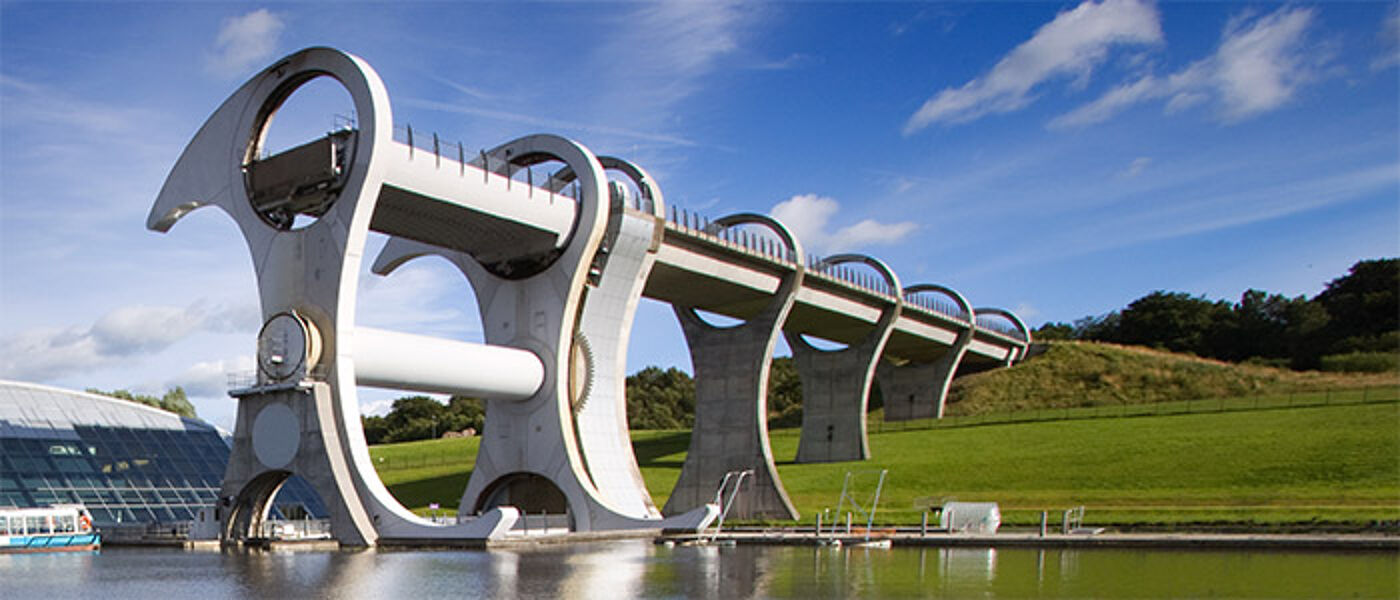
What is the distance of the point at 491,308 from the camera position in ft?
144

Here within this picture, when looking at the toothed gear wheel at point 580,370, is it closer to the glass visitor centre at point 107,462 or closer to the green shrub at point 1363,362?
the glass visitor centre at point 107,462

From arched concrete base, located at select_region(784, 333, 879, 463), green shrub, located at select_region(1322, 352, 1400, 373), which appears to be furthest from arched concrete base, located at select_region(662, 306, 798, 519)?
green shrub, located at select_region(1322, 352, 1400, 373)

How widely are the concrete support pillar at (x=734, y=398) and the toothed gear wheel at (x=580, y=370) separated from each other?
1226 cm

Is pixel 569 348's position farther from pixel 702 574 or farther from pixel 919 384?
pixel 919 384

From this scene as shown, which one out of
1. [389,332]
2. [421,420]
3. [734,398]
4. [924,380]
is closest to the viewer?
[389,332]

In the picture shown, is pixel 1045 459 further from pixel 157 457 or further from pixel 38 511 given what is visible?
pixel 38 511

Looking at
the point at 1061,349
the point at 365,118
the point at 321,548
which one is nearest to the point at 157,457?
the point at 321,548

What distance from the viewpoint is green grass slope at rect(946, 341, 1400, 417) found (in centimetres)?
8406

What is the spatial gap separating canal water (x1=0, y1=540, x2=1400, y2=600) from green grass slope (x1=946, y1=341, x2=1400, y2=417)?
186 ft

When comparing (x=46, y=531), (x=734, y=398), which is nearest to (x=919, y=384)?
(x=734, y=398)

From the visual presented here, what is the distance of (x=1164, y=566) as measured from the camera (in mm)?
24922

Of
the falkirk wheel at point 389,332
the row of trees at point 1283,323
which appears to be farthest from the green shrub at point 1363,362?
the falkirk wheel at point 389,332

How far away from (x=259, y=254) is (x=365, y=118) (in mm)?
6243

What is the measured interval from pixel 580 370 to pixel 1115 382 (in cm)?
5623
